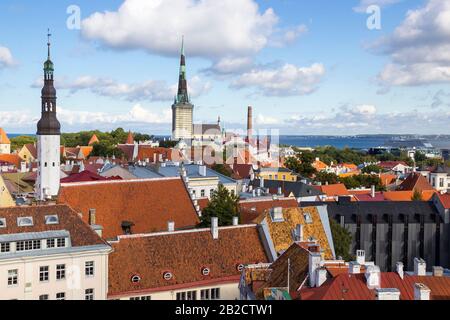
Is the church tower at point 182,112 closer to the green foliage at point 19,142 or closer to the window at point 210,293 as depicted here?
the green foliage at point 19,142

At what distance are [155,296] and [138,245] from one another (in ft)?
9.91

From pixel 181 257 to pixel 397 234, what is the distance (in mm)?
22817

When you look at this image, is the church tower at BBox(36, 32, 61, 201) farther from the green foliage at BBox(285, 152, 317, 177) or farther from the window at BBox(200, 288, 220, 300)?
the green foliage at BBox(285, 152, 317, 177)

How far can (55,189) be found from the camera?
48.1 metres

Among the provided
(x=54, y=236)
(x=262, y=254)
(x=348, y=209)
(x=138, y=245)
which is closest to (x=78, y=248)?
(x=54, y=236)

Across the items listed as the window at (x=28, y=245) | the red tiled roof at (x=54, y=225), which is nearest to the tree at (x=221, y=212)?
the red tiled roof at (x=54, y=225)

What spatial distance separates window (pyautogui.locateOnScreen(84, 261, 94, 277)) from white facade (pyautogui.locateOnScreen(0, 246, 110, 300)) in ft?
0.17

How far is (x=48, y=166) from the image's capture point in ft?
156

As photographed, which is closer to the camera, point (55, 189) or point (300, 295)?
point (300, 295)

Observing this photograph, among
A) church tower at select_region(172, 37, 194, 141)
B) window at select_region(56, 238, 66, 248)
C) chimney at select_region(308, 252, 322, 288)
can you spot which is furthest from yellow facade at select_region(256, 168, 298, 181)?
church tower at select_region(172, 37, 194, 141)

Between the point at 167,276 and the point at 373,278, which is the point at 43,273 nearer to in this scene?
the point at 167,276

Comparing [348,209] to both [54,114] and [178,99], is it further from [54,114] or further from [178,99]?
[178,99]

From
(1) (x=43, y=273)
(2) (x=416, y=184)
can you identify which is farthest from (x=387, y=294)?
(2) (x=416, y=184)
